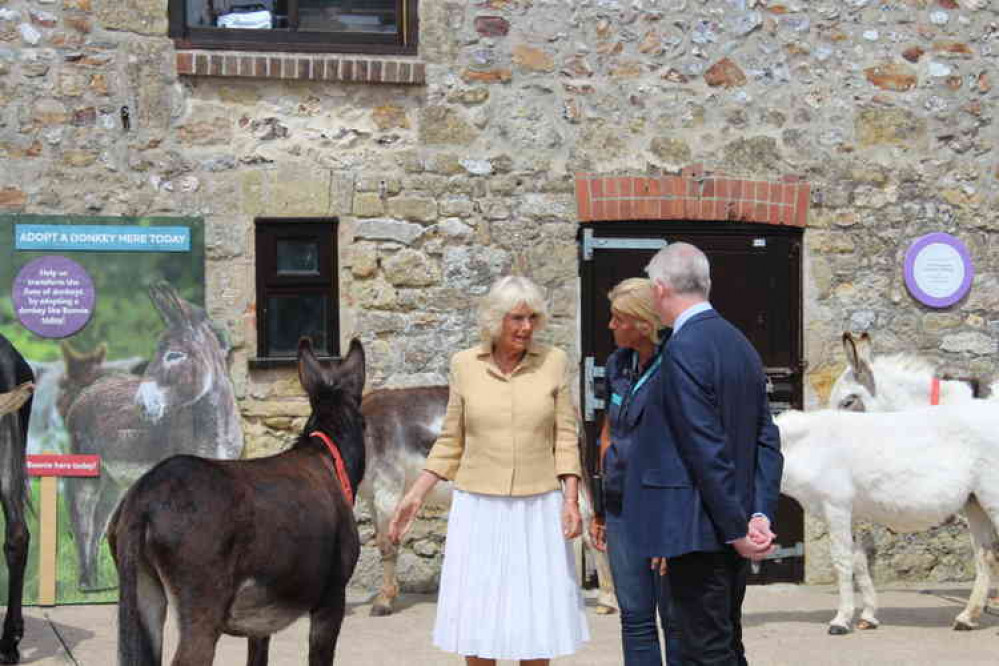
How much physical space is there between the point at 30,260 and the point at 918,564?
640cm

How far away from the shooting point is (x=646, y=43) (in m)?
9.74

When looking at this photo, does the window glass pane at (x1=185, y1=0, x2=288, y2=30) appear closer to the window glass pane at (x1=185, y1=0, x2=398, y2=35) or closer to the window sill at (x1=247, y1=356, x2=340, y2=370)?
the window glass pane at (x1=185, y1=0, x2=398, y2=35)

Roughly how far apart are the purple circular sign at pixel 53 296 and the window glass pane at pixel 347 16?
2.22 meters

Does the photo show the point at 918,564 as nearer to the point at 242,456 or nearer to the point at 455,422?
the point at 242,456

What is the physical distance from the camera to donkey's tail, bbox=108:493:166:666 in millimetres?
4797

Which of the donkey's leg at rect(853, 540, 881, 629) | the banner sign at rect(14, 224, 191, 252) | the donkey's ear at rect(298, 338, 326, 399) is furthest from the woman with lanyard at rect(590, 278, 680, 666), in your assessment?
the banner sign at rect(14, 224, 191, 252)

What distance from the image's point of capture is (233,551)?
16.2ft

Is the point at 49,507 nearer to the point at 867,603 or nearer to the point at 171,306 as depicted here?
the point at 171,306

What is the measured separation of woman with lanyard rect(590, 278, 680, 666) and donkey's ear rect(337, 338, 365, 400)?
110cm

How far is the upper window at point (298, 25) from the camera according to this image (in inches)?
364

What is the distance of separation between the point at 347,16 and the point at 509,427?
497cm

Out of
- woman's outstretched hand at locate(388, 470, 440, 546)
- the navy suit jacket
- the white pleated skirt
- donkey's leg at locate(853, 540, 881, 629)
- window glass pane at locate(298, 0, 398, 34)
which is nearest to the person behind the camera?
the navy suit jacket

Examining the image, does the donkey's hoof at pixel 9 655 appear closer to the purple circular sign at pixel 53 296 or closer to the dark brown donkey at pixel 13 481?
the dark brown donkey at pixel 13 481

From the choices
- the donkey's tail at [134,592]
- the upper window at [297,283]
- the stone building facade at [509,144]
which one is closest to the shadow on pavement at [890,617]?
the stone building facade at [509,144]
